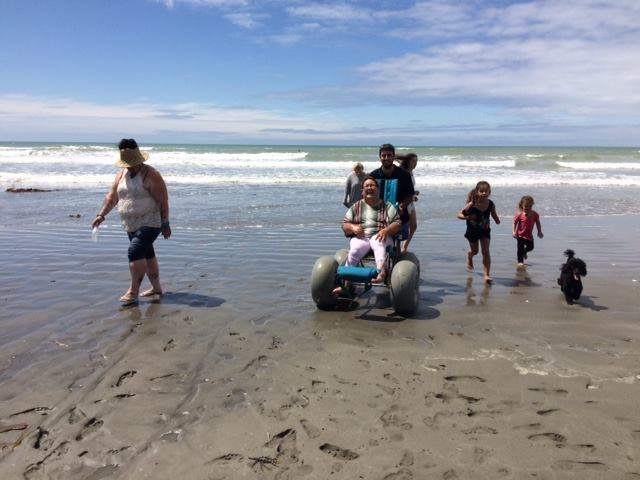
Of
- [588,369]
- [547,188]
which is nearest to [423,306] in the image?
[588,369]

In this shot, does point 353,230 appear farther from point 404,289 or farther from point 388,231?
point 404,289

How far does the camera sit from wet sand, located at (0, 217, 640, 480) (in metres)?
3.03

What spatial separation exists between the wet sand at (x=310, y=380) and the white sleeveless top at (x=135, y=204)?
0.98 m

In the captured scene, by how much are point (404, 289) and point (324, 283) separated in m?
0.88

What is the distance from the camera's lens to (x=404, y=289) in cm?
539

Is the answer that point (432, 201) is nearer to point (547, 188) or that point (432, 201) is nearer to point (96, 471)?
point (547, 188)

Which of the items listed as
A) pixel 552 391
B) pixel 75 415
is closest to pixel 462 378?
pixel 552 391

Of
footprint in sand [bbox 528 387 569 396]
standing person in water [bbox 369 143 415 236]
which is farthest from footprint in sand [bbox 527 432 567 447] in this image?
standing person in water [bbox 369 143 415 236]

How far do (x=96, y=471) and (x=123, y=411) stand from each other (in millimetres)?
666

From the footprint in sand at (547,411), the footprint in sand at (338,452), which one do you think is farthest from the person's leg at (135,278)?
the footprint in sand at (547,411)

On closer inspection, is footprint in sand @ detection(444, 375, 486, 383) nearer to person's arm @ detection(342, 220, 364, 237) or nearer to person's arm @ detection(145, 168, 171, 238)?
person's arm @ detection(342, 220, 364, 237)

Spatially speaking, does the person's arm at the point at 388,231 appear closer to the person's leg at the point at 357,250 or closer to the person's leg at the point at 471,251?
the person's leg at the point at 357,250

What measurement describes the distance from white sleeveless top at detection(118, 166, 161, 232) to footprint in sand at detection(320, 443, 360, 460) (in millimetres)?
3816

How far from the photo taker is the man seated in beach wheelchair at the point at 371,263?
546 centimetres
